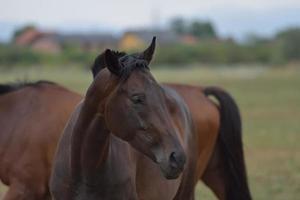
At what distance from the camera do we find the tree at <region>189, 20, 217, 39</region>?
322ft

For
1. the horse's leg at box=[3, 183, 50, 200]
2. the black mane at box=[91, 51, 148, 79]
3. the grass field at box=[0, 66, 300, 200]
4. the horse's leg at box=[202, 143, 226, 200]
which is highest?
the black mane at box=[91, 51, 148, 79]

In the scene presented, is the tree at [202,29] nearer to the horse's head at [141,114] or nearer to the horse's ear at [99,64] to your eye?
the horse's ear at [99,64]

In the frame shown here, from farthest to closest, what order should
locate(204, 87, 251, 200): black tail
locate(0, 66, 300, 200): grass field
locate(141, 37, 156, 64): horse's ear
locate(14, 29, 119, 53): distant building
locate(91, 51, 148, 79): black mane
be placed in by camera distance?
locate(14, 29, 119, 53): distant building
locate(0, 66, 300, 200): grass field
locate(204, 87, 251, 200): black tail
locate(141, 37, 156, 64): horse's ear
locate(91, 51, 148, 79): black mane

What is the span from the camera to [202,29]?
4109 inches

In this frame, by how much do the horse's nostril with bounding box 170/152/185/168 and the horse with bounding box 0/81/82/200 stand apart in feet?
9.21

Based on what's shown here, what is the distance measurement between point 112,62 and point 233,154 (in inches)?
153

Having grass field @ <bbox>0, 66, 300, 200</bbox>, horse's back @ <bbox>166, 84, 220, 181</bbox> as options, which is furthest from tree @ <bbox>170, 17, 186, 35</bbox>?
horse's back @ <bbox>166, 84, 220, 181</bbox>

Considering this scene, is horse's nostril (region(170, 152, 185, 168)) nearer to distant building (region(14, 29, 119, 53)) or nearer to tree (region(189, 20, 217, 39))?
tree (region(189, 20, 217, 39))

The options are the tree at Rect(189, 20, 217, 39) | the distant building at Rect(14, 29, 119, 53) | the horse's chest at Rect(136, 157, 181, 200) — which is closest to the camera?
the horse's chest at Rect(136, 157, 181, 200)

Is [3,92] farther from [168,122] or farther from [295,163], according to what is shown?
[295,163]

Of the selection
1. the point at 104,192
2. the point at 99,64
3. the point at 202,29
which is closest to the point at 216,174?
the point at 104,192

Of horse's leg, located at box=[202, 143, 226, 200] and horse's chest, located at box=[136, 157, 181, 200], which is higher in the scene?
horse's chest, located at box=[136, 157, 181, 200]

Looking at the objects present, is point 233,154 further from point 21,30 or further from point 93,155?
point 21,30

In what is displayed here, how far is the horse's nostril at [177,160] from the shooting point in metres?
4.39
